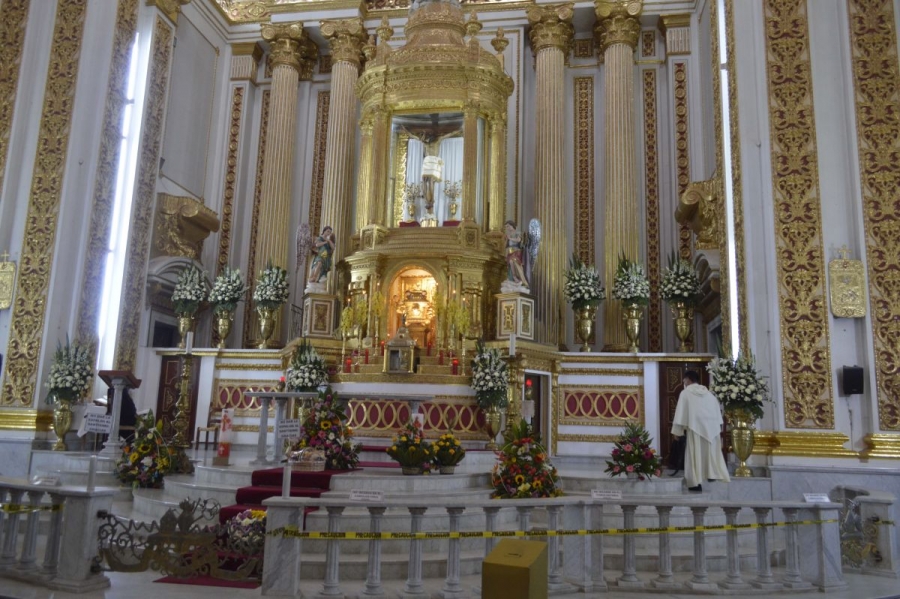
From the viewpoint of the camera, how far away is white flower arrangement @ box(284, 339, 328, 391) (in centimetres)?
1291

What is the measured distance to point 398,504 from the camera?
19.5 feet

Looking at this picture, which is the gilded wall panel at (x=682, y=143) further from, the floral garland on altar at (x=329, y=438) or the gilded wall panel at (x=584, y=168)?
the floral garland on altar at (x=329, y=438)

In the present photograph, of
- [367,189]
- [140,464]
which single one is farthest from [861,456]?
[367,189]

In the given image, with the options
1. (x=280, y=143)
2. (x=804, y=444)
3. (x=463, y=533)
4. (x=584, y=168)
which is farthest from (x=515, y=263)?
(x=463, y=533)

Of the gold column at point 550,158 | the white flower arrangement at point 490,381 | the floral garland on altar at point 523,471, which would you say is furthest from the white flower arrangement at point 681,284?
the floral garland on altar at point 523,471

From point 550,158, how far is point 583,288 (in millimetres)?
3356

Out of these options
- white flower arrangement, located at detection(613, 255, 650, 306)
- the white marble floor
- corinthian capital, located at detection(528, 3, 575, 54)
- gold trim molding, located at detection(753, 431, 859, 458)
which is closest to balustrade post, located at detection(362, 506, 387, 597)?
the white marble floor

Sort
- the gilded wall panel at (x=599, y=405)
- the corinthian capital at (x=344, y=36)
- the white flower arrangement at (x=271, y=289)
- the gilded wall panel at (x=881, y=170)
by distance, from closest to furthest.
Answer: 1. the gilded wall panel at (x=881, y=170)
2. the gilded wall panel at (x=599, y=405)
3. the white flower arrangement at (x=271, y=289)
4. the corinthian capital at (x=344, y=36)

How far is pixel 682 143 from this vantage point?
16594mm

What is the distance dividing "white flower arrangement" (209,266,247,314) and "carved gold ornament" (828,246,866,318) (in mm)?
11401

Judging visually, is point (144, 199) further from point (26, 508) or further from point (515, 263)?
point (26, 508)

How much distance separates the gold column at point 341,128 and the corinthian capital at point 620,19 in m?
5.82

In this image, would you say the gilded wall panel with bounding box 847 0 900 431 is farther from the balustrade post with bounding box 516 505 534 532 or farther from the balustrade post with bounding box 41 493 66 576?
the balustrade post with bounding box 41 493 66 576

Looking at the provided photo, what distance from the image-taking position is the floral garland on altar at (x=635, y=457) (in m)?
8.92
